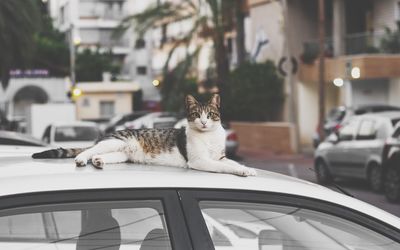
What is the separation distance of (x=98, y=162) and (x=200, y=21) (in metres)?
31.2

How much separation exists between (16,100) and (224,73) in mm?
32738

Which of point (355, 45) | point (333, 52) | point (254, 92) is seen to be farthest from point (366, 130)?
point (254, 92)

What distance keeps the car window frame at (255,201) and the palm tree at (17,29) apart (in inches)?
1051

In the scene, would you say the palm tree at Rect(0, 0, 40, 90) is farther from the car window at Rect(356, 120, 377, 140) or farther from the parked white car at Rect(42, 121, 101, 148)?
the car window at Rect(356, 120, 377, 140)

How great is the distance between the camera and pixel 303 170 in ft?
75.8

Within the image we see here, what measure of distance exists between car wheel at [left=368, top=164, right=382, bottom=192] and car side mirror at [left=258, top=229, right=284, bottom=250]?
42.8 feet

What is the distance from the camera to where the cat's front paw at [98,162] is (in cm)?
340

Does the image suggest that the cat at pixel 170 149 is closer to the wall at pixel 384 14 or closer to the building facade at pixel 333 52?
the building facade at pixel 333 52

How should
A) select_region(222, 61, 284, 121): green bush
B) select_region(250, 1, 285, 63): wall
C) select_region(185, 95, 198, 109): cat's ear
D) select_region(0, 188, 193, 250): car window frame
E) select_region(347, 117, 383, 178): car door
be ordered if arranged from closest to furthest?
select_region(0, 188, 193, 250): car window frame
select_region(185, 95, 198, 109): cat's ear
select_region(347, 117, 383, 178): car door
select_region(222, 61, 284, 121): green bush
select_region(250, 1, 285, 63): wall

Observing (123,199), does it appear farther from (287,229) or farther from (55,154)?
(55,154)

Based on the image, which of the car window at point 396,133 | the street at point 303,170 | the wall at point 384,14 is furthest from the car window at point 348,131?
the wall at point 384,14

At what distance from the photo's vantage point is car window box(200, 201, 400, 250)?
126 inches

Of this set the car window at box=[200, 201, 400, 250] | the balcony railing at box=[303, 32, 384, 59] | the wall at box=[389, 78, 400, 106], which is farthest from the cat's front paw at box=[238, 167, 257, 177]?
the balcony railing at box=[303, 32, 384, 59]

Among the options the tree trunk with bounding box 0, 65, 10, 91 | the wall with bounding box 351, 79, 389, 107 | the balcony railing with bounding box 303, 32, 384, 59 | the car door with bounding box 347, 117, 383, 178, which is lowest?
the car door with bounding box 347, 117, 383, 178
